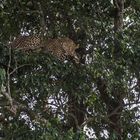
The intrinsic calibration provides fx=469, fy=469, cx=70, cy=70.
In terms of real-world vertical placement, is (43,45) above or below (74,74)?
above

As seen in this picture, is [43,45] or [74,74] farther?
[74,74]

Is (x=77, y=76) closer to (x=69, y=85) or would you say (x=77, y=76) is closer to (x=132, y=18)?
(x=69, y=85)

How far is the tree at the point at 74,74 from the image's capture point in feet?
15.7

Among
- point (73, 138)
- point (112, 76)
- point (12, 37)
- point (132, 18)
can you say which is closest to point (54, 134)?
point (73, 138)

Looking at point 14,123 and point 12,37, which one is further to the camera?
point 12,37

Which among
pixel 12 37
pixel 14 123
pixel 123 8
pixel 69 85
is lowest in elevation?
pixel 14 123

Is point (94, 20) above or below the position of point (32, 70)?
above

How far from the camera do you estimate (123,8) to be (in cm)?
578

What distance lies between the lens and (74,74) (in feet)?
16.3

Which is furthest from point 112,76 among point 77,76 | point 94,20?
point 94,20

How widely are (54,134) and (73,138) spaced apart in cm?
20

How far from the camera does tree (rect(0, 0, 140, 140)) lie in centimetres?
480

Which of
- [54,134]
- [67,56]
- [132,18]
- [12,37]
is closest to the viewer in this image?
[54,134]

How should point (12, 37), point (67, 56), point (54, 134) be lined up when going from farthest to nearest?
point (12, 37)
point (67, 56)
point (54, 134)
